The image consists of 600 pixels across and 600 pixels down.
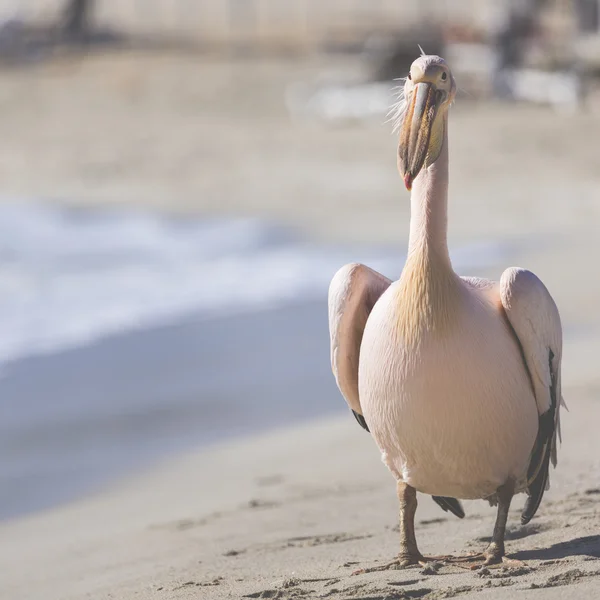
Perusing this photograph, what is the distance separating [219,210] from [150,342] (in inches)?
262

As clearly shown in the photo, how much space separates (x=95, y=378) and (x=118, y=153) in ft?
39.5

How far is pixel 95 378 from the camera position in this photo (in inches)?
328

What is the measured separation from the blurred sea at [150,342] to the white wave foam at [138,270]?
0.02 metres

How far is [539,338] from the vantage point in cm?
419

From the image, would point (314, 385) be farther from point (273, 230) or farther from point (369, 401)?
point (273, 230)

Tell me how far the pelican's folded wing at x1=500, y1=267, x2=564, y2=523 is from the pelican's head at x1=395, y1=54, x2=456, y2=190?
473 mm

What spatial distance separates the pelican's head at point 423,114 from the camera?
13.4ft

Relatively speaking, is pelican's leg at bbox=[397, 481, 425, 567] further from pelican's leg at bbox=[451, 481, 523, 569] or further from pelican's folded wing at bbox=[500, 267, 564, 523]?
pelican's folded wing at bbox=[500, 267, 564, 523]

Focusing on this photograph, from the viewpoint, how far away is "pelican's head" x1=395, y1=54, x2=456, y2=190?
4.08 metres

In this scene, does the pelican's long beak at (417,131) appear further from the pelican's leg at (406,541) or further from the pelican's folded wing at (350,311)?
the pelican's leg at (406,541)

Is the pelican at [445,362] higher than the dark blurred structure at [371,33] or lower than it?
lower

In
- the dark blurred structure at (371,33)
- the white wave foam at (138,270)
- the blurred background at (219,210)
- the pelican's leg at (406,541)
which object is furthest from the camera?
the dark blurred structure at (371,33)

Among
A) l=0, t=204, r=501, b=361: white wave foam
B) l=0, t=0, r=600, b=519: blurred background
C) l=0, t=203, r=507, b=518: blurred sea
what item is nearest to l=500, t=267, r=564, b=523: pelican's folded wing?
l=0, t=0, r=600, b=519: blurred background

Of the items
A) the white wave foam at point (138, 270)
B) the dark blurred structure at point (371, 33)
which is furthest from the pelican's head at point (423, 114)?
the dark blurred structure at point (371, 33)
